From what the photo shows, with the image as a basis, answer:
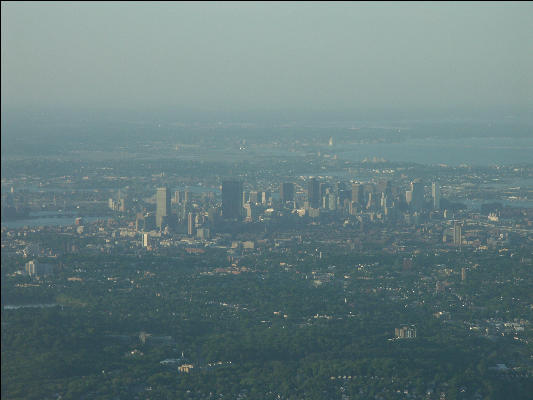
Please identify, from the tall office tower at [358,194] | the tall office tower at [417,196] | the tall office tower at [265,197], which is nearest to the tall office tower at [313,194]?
the tall office tower at [358,194]

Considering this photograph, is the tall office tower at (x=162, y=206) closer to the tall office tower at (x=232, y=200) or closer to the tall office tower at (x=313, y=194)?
the tall office tower at (x=232, y=200)

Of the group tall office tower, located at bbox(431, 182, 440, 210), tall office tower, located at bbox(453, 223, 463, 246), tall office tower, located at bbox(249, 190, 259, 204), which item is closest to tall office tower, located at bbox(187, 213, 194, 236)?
tall office tower, located at bbox(249, 190, 259, 204)

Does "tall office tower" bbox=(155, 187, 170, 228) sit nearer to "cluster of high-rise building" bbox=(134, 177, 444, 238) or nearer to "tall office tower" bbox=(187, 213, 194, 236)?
"cluster of high-rise building" bbox=(134, 177, 444, 238)

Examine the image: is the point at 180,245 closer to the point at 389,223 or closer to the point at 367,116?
the point at 389,223

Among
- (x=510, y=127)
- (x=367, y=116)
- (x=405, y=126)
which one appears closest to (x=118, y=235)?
(x=510, y=127)

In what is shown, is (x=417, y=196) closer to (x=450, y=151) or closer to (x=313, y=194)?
(x=313, y=194)

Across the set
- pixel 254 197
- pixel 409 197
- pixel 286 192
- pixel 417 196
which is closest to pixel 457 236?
pixel 417 196
